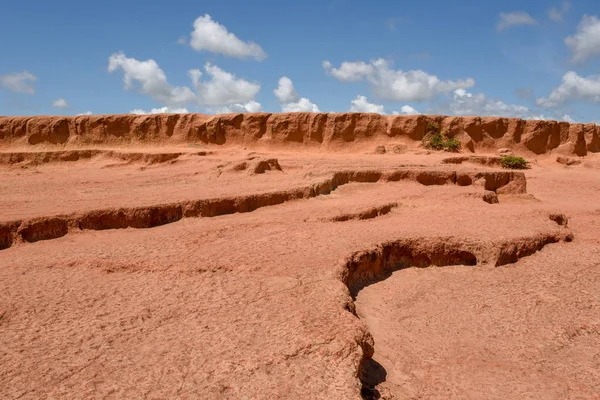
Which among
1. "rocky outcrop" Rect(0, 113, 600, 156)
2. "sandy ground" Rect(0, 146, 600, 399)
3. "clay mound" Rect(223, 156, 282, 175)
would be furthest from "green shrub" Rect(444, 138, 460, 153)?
"sandy ground" Rect(0, 146, 600, 399)

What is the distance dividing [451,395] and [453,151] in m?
20.0

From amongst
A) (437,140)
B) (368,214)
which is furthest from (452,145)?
(368,214)

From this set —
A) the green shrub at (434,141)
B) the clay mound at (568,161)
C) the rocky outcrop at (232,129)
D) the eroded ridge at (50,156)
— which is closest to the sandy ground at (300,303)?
the eroded ridge at (50,156)

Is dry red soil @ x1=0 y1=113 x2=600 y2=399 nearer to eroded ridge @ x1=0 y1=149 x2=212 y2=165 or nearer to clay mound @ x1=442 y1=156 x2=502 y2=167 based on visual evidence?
clay mound @ x1=442 y1=156 x2=502 y2=167

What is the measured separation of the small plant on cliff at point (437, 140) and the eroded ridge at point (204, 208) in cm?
1085

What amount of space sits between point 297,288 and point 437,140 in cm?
1974

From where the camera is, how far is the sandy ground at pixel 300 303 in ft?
10.8

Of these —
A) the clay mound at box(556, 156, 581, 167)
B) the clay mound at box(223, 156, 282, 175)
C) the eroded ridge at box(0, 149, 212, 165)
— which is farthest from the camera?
the clay mound at box(556, 156, 581, 167)

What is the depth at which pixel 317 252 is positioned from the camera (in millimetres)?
5895

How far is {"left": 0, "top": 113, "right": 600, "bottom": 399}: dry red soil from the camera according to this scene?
336 centimetres

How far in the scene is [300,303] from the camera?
4.32 m

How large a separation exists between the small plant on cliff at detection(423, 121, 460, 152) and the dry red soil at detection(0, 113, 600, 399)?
11041mm

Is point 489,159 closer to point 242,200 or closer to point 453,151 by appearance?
point 453,151

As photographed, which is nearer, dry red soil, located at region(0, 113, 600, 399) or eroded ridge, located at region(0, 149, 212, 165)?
dry red soil, located at region(0, 113, 600, 399)
